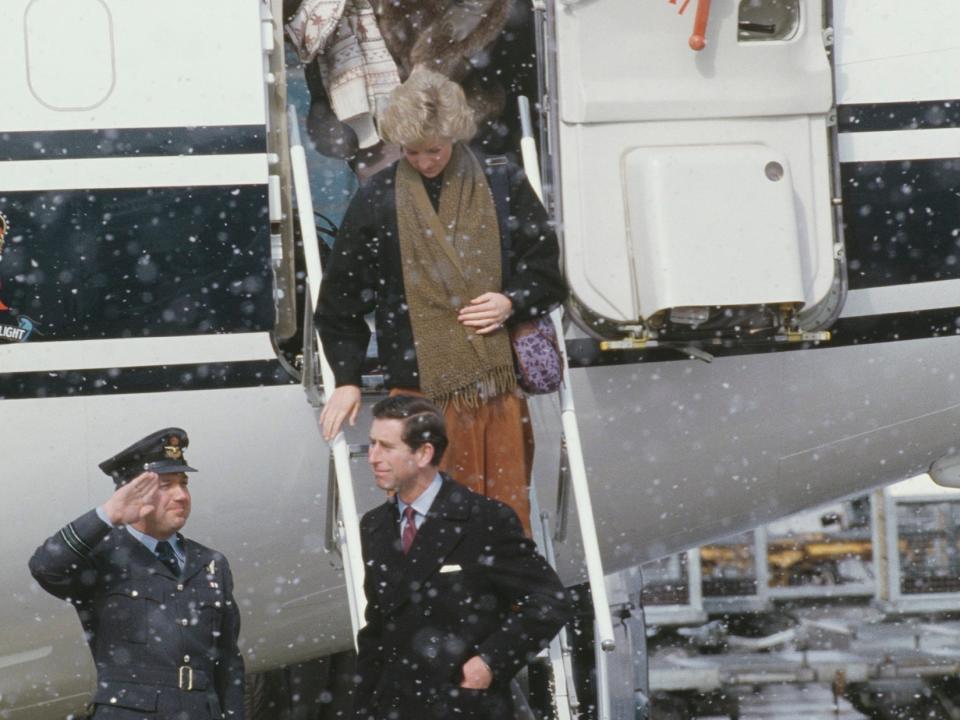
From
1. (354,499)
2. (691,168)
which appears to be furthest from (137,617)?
(691,168)

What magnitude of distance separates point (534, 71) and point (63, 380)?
2.22m

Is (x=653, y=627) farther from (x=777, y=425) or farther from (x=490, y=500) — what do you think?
(x=490, y=500)

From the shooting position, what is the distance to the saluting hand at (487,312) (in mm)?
4648

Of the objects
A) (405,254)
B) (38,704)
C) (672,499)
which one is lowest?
(38,704)

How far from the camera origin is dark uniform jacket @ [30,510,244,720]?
4.25 meters

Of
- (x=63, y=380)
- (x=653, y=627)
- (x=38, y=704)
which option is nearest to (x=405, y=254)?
(x=63, y=380)

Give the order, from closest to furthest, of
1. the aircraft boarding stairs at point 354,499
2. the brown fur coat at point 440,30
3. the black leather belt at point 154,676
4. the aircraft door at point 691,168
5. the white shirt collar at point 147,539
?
1. the black leather belt at point 154,676
2. the white shirt collar at point 147,539
3. the aircraft boarding stairs at point 354,499
4. the aircraft door at point 691,168
5. the brown fur coat at point 440,30

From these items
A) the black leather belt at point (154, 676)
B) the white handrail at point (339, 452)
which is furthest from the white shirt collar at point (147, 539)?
the white handrail at point (339, 452)

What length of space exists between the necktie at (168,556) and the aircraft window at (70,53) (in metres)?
1.44

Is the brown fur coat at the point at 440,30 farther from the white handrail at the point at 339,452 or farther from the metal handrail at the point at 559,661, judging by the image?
the metal handrail at the point at 559,661

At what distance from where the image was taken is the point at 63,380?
4934mm

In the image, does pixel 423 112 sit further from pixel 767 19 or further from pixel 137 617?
pixel 137 617

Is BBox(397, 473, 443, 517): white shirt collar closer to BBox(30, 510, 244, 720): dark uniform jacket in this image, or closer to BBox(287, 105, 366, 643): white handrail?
BBox(287, 105, 366, 643): white handrail

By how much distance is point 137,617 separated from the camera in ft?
14.3
